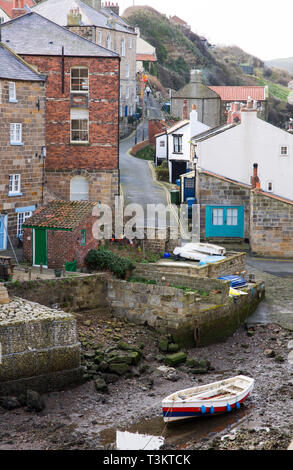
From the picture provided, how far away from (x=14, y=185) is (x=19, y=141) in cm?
210

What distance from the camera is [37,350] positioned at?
24.0 m

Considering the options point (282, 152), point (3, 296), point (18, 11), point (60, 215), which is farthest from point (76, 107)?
point (3, 296)

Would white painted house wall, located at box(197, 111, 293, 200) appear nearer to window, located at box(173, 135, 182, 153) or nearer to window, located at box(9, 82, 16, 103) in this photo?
window, located at box(173, 135, 182, 153)

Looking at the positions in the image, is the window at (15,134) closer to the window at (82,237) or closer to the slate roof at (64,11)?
the window at (82,237)

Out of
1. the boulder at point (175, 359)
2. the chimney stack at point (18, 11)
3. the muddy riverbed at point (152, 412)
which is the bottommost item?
the muddy riverbed at point (152, 412)

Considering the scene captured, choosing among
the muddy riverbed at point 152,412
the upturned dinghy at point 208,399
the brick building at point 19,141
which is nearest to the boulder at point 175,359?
the muddy riverbed at point 152,412

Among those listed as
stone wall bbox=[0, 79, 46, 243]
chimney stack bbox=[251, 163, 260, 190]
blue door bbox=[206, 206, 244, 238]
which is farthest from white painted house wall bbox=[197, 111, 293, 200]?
stone wall bbox=[0, 79, 46, 243]

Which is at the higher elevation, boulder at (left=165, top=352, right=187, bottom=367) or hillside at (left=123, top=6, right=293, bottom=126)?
hillside at (left=123, top=6, right=293, bottom=126)

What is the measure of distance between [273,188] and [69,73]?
545 inches

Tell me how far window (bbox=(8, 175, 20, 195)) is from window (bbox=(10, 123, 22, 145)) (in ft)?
5.22

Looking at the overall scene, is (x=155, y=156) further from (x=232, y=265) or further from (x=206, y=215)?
(x=232, y=265)

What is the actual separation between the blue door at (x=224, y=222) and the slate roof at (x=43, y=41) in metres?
10.8

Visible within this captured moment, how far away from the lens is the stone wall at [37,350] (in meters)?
23.4

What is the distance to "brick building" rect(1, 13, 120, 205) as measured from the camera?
3950 centimetres
